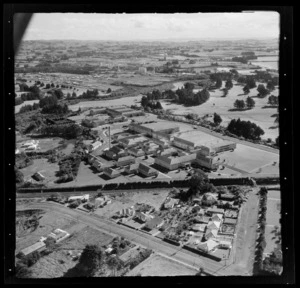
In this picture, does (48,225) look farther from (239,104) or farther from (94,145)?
(239,104)

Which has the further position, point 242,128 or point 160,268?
point 242,128

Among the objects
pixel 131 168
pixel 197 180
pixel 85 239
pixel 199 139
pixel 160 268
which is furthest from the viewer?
pixel 199 139

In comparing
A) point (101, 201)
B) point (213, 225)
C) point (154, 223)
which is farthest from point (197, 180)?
point (101, 201)

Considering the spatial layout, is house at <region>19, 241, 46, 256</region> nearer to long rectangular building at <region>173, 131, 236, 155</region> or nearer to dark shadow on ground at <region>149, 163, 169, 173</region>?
dark shadow on ground at <region>149, 163, 169, 173</region>

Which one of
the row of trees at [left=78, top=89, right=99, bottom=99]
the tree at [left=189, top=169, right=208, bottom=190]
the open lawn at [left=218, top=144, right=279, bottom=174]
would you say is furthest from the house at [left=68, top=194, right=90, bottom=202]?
the open lawn at [left=218, top=144, right=279, bottom=174]

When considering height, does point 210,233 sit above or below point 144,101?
below

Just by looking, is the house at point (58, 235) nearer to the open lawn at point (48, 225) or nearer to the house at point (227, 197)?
the open lawn at point (48, 225)

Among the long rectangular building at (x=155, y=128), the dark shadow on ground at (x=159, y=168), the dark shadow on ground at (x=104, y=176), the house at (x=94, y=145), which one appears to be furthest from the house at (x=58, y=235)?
the long rectangular building at (x=155, y=128)
